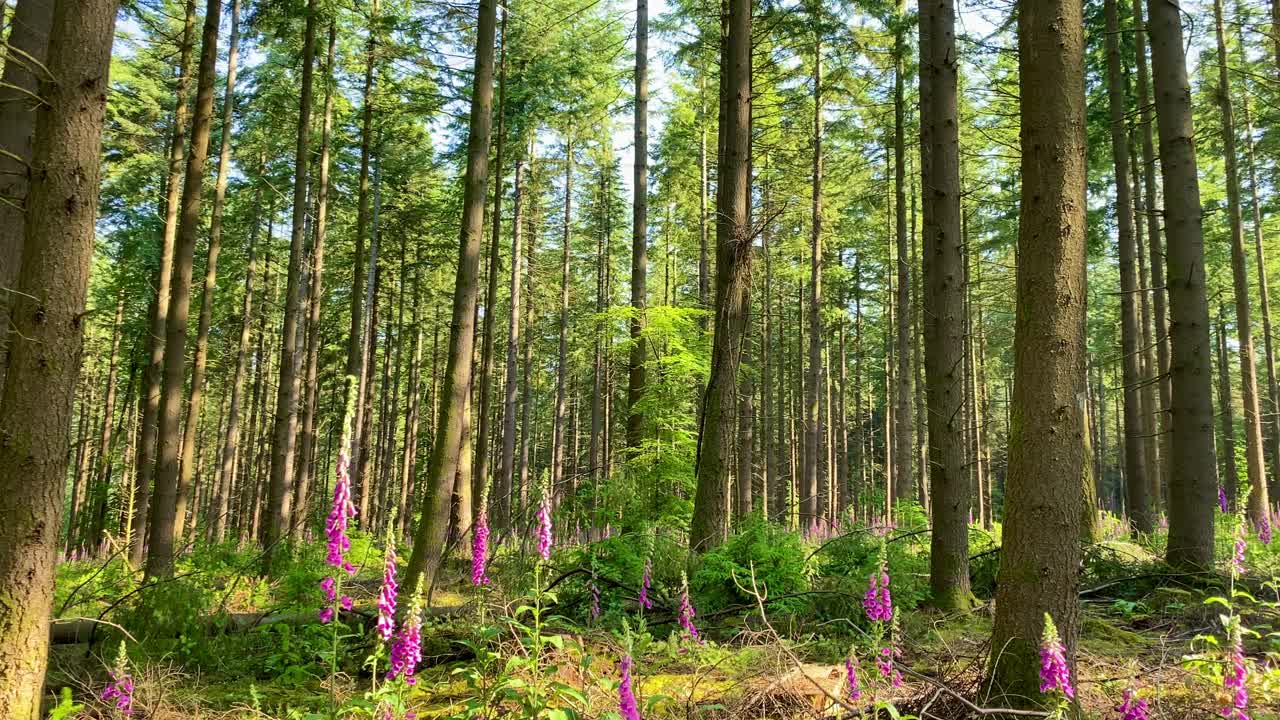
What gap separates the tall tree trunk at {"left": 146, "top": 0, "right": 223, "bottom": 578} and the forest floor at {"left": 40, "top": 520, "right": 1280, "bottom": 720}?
1.54m

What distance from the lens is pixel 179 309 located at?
924 cm

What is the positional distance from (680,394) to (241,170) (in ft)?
60.1

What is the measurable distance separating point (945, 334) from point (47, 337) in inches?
277

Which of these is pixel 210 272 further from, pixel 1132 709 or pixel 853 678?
pixel 1132 709

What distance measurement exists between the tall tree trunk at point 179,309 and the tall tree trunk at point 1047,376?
9660 millimetres

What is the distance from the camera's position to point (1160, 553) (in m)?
8.45

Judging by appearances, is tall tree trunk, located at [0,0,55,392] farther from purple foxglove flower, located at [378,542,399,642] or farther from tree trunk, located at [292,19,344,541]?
tree trunk, located at [292,19,344,541]

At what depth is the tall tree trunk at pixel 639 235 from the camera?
10336 millimetres

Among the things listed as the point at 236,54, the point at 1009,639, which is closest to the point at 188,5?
the point at 236,54

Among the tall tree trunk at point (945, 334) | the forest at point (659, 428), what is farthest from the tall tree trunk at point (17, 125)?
the tall tree trunk at point (945, 334)

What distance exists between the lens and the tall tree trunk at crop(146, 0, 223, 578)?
8836 millimetres

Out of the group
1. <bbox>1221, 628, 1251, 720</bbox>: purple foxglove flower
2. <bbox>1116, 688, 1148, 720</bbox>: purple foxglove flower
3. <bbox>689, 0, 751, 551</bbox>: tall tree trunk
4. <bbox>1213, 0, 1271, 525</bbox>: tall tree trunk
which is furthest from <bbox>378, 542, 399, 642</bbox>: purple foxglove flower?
<bbox>1213, 0, 1271, 525</bbox>: tall tree trunk

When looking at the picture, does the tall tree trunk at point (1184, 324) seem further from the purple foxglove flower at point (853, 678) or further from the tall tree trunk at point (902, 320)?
the tall tree trunk at point (902, 320)

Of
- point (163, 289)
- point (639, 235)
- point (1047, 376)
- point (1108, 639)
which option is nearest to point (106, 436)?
point (163, 289)
